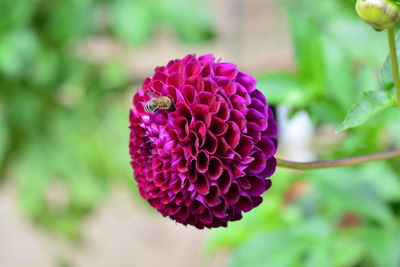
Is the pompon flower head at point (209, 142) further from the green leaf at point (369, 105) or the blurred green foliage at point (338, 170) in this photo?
the blurred green foliage at point (338, 170)

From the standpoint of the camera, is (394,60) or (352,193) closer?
(394,60)

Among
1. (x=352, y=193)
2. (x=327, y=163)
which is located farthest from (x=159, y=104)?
(x=352, y=193)

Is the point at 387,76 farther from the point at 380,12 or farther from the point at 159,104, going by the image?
the point at 159,104

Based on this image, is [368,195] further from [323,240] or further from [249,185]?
[249,185]

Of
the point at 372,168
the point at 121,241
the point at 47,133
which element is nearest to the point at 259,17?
the point at 121,241

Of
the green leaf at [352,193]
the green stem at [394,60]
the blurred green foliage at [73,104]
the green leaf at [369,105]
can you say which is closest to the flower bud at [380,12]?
the green stem at [394,60]

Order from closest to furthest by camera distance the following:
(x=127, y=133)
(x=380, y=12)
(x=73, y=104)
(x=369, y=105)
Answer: (x=380, y=12)
(x=369, y=105)
(x=127, y=133)
(x=73, y=104)

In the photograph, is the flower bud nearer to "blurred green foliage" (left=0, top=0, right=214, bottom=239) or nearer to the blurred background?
the blurred background
